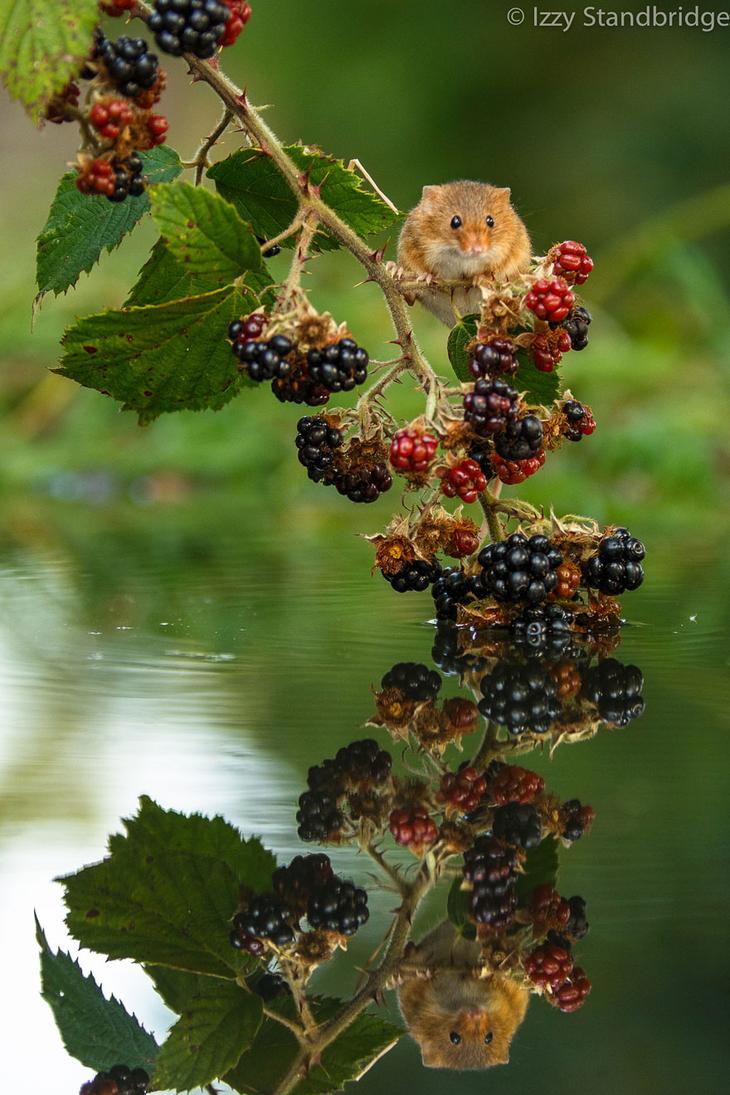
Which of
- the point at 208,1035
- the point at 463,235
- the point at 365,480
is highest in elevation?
the point at 463,235

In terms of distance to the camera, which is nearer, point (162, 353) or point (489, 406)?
point (489, 406)

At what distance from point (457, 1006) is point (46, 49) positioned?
0.95 meters

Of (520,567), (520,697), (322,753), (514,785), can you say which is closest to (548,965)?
(514,785)

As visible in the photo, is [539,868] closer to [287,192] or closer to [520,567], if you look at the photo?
[520,567]

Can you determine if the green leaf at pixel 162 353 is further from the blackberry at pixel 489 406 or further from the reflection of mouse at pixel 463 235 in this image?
the reflection of mouse at pixel 463 235

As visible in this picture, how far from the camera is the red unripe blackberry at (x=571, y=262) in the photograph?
1.49 metres

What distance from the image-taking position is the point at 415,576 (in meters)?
1.69

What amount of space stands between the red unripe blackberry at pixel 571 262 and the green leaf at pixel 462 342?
0.11 metres

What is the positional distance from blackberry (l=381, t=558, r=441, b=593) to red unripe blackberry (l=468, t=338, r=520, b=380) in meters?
0.29

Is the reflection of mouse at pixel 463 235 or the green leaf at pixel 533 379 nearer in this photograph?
the green leaf at pixel 533 379

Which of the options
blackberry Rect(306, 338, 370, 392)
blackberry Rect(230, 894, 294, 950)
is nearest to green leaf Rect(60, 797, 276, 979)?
blackberry Rect(230, 894, 294, 950)

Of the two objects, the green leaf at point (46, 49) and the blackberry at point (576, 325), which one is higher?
the green leaf at point (46, 49)

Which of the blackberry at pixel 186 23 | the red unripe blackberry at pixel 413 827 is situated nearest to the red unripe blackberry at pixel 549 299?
the blackberry at pixel 186 23

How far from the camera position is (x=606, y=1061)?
64cm
